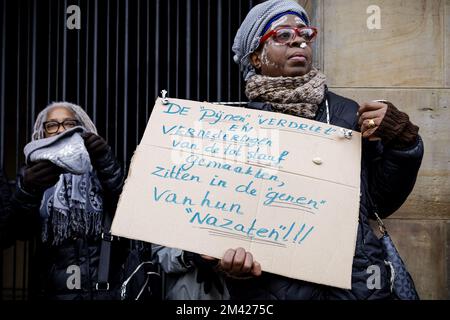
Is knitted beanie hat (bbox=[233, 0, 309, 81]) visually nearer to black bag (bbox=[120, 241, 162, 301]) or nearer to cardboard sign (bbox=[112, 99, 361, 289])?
cardboard sign (bbox=[112, 99, 361, 289])

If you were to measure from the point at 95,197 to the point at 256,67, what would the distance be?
111 cm

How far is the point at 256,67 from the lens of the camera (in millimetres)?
3449

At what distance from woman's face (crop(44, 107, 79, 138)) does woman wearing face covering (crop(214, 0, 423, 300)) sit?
1105 millimetres

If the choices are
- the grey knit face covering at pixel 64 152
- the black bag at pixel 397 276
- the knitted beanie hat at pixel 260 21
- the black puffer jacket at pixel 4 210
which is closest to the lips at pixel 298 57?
the knitted beanie hat at pixel 260 21

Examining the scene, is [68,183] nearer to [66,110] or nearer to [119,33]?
[66,110]

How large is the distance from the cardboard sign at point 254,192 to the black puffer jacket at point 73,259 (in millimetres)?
765

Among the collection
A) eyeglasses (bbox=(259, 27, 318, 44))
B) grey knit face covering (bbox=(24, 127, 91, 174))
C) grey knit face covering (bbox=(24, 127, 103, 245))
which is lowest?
grey knit face covering (bbox=(24, 127, 103, 245))

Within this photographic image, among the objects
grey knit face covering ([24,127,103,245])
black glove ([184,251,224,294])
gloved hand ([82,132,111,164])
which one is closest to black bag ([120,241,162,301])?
grey knit face covering ([24,127,103,245])

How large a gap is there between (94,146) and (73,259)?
1.93ft

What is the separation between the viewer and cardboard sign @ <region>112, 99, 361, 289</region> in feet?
9.37

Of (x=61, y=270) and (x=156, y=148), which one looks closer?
(x=156, y=148)

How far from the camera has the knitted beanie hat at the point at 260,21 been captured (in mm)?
3381

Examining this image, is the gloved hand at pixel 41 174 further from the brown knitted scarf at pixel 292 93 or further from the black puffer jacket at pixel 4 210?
the brown knitted scarf at pixel 292 93
